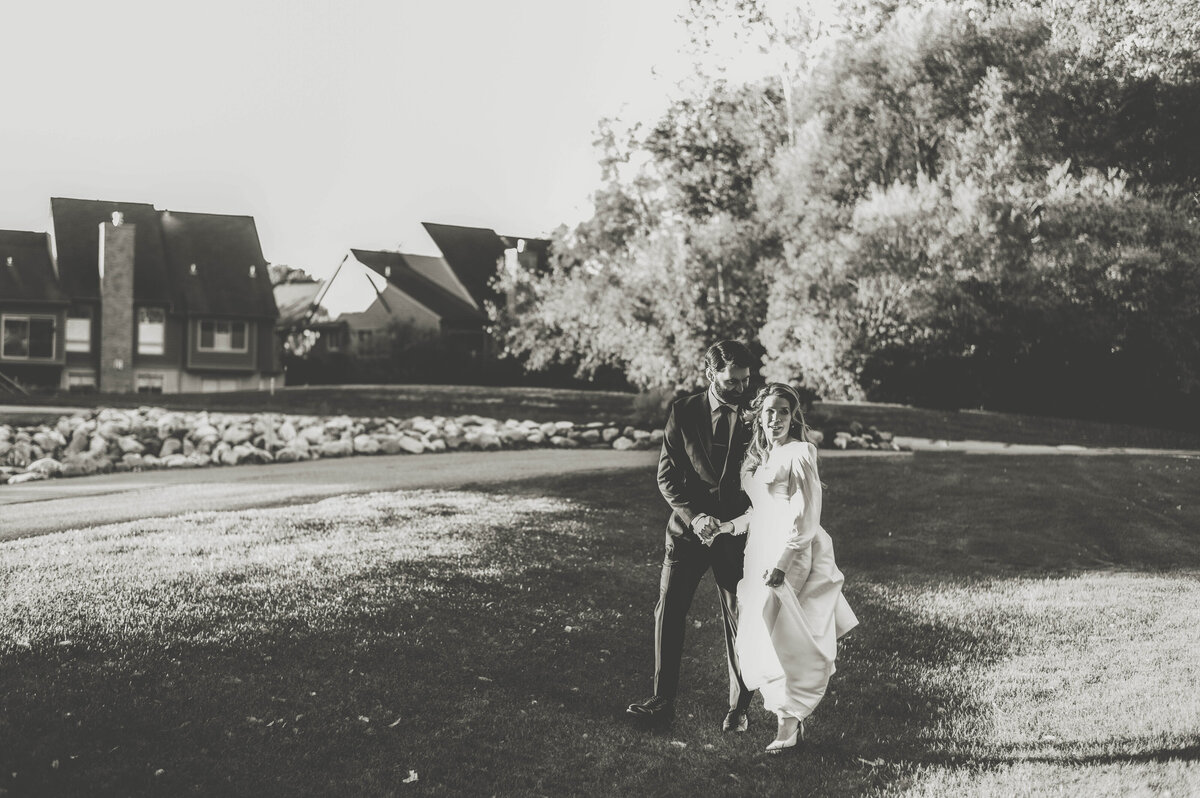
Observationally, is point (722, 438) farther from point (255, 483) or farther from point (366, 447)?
point (366, 447)

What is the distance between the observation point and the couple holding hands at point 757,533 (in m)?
6.33

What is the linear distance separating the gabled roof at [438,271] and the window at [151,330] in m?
11.9

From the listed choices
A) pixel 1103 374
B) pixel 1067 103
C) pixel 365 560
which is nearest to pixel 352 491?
pixel 365 560

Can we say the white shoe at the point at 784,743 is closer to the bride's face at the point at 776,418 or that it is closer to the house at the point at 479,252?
the bride's face at the point at 776,418

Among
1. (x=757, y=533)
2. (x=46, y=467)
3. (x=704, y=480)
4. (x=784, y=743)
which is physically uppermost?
(x=704, y=480)

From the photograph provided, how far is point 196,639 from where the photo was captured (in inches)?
293

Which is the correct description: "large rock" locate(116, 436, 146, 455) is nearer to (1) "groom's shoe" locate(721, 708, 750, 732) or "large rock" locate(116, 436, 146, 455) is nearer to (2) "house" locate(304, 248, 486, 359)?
(1) "groom's shoe" locate(721, 708, 750, 732)

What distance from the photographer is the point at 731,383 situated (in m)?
6.34

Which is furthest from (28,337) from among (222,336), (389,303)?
(389,303)

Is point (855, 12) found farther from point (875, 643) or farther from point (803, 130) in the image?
point (875, 643)

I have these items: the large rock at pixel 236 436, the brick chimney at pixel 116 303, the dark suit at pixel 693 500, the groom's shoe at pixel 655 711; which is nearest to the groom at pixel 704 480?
the dark suit at pixel 693 500

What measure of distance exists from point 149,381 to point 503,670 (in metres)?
38.1

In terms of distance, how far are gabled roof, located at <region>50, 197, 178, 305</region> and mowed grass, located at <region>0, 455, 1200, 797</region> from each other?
3143cm

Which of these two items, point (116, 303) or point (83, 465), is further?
point (116, 303)
